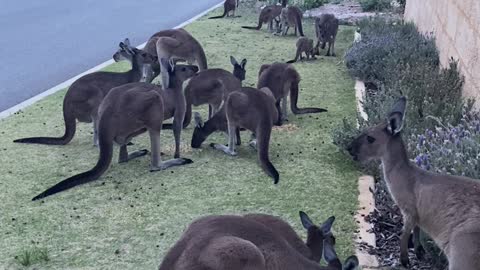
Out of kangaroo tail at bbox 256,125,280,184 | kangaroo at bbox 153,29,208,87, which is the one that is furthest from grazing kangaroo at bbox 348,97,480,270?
kangaroo at bbox 153,29,208,87

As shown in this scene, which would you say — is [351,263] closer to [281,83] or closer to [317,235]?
[317,235]

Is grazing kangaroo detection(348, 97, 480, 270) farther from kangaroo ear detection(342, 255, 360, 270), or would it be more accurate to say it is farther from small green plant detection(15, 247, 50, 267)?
small green plant detection(15, 247, 50, 267)

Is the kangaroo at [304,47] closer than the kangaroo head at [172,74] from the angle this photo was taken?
No

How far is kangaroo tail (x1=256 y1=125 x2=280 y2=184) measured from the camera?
232 inches

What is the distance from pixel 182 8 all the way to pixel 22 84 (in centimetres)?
901

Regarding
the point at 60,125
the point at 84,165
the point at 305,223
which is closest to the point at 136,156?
the point at 84,165

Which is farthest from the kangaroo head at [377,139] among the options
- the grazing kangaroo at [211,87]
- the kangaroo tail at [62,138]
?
the kangaroo tail at [62,138]

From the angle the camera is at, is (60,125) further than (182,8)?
No

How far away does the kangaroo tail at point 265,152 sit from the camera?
590 cm

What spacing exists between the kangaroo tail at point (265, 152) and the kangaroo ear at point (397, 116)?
5.05 ft

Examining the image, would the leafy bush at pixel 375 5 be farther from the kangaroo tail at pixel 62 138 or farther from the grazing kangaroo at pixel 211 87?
the kangaroo tail at pixel 62 138

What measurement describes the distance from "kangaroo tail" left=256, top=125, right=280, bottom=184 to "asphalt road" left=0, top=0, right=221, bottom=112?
13.4ft

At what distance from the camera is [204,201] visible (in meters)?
5.48

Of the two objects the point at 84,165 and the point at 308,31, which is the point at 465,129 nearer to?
the point at 84,165
